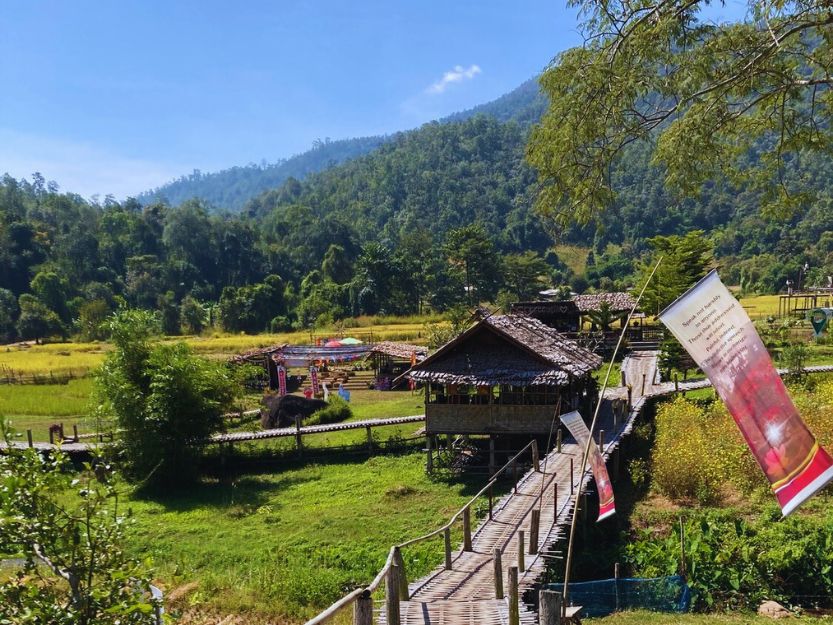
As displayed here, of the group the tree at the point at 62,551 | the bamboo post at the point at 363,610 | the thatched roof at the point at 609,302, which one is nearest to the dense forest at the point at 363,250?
the thatched roof at the point at 609,302

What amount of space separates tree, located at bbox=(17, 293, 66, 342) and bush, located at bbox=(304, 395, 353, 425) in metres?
45.6

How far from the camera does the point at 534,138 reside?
9531 millimetres

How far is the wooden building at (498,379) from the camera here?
55.7 ft

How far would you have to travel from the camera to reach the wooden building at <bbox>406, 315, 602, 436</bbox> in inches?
668

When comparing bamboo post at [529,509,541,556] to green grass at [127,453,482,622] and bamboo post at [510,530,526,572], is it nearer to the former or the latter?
bamboo post at [510,530,526,572]

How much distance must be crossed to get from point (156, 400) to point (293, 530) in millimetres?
7083

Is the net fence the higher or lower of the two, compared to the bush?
lower

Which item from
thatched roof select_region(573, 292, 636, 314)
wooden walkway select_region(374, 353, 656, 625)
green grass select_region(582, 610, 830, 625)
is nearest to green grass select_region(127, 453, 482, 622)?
wooden walkway select_region(374, 353, 656, 625)

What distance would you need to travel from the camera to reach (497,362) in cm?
1744

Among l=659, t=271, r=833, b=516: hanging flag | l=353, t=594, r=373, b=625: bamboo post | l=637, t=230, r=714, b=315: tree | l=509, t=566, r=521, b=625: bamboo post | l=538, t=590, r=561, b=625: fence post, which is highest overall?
l=637, t=230, r=714, b=315: tree

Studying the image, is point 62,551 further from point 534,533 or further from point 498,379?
point 498,379

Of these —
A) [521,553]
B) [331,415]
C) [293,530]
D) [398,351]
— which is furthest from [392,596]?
[398,351]

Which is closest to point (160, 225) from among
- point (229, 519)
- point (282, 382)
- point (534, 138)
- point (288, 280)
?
point (288, 280)

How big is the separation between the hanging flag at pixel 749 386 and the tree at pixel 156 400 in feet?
59.0
